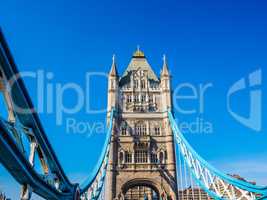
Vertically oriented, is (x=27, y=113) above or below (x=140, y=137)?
below

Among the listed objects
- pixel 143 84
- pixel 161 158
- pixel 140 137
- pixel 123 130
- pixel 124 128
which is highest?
pixel 143 84

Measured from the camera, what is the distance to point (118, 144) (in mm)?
36156

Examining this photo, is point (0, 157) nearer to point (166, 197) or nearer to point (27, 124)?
point (27, 124)

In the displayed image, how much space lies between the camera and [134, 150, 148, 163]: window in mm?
35406

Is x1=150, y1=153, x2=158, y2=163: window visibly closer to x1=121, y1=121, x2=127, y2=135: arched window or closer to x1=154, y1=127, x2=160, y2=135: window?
x1=154, y1=127, x2=160, y2=135: window

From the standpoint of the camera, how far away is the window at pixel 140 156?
116 ft

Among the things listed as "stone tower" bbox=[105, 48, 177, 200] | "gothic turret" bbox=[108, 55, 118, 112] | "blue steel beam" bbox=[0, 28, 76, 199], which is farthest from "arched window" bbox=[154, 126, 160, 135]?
"blue steel beam" bbox=[0, 28, 76, 199]

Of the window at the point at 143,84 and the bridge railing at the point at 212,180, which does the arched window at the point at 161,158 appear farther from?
the window at the point at 143,84

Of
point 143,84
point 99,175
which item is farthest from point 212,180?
point 143,84

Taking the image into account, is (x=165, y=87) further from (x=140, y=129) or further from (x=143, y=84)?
(x=140, y=129)

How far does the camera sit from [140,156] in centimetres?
3575

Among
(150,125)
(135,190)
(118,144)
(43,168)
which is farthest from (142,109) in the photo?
(43,168)

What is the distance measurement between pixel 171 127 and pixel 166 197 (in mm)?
9088

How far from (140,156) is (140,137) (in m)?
2.39
